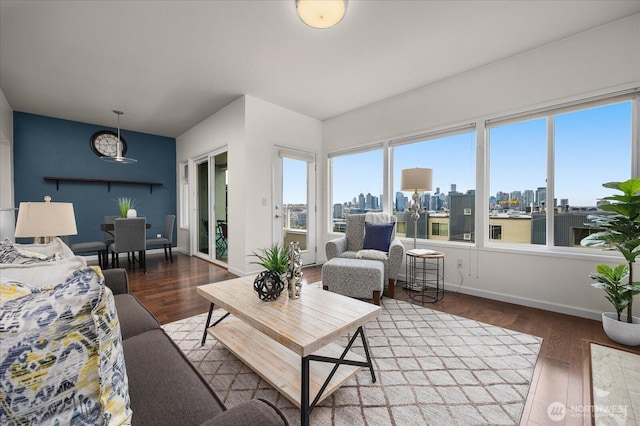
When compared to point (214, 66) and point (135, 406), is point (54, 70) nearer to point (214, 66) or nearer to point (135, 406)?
point (214, 66)

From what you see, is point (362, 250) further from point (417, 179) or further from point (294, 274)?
point (294, 274)

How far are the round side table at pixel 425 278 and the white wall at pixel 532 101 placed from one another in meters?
0.12

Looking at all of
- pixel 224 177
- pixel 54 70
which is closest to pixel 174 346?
pixel 54 70

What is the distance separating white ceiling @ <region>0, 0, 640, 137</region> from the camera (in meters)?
2.23

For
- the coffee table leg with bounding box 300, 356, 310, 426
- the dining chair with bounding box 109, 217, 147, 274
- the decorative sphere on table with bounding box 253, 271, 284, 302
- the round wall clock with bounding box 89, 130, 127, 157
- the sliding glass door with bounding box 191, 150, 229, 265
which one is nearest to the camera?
the coffee table leg with bounding box 300, 356, 310, 426

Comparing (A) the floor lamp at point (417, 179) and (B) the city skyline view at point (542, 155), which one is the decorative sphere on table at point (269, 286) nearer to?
(A) the floor lamp at point (417, 179)

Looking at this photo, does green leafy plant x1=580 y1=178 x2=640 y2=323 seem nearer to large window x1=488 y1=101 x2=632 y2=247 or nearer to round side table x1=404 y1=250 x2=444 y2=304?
large window x1=488 y1=101 x2=632 y2=247

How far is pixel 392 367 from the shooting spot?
67.7 inches

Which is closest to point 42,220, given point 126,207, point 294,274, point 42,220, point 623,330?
point 42,220

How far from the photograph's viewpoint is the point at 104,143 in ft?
17.6

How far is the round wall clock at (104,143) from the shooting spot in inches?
208

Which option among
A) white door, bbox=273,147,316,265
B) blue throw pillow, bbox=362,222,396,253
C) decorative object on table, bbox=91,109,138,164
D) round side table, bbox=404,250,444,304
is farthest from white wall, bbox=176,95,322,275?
decorative object on table, bbox=91,109,138,164

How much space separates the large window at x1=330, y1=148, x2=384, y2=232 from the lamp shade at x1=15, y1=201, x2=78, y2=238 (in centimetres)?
357

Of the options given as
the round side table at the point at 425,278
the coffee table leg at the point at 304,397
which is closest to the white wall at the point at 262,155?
the round side table at the point at 425,278
